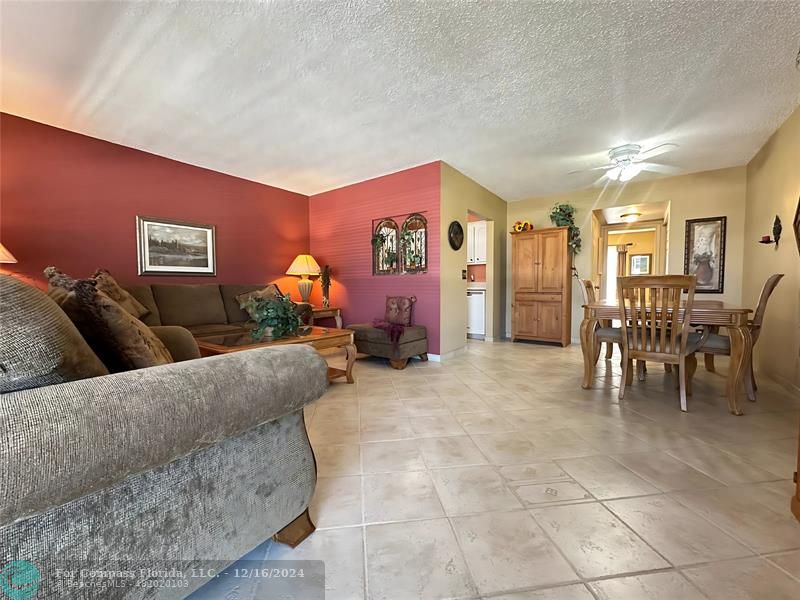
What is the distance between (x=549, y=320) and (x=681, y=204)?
223 cm

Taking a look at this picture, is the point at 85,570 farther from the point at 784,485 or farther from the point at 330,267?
the point at 330,267

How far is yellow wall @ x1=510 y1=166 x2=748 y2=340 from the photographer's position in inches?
157

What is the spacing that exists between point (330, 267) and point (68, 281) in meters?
3.99

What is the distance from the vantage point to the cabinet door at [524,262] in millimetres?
5070

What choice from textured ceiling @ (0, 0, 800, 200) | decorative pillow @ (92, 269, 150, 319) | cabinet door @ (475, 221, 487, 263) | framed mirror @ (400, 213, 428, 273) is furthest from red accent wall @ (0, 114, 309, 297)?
cabinet door @ (475, 221, 487, 263)

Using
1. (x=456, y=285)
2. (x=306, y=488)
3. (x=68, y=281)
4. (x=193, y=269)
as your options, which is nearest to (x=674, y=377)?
(x=456, y=285)

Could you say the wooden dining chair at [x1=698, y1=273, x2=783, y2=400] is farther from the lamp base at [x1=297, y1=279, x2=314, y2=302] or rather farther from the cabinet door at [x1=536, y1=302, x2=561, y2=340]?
the lamp base at [x1=297, y1=279, x2=314, y2=302]

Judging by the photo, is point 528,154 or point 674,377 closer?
point 674,377

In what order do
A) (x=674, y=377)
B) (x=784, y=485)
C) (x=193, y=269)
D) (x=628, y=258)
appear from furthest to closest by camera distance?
1. (x=628, y=258)
2. (x=193, y=269)
3. (x=674, y=377)
4. (x=784, y=485)

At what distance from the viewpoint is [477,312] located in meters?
5.58

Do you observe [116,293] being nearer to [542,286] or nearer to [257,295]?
[257,295]

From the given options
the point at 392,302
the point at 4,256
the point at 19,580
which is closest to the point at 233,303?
the point at 4,256

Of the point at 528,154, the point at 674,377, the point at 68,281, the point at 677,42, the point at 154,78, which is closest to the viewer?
the point at 68,281

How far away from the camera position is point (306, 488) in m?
1.12
